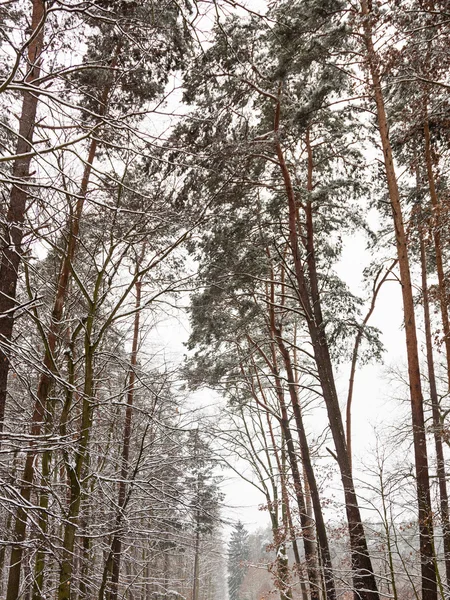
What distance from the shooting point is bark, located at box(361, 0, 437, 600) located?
565 cm

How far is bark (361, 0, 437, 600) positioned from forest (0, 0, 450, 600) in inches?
1.6

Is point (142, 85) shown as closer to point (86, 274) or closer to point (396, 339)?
A: point (86, 274)

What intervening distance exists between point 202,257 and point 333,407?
4.02 meters

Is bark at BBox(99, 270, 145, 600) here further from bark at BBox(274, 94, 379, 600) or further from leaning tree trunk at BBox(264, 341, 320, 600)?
leaning tree trunk at BBox(264, 341, 320, 600)

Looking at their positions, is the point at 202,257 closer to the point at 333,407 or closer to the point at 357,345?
the point at 357,345

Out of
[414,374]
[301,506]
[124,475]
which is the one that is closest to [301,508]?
[301,506]

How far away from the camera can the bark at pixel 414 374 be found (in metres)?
5.65

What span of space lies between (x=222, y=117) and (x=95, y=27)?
222cm

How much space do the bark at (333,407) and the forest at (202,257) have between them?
4cm

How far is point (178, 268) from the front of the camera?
7.97 metres

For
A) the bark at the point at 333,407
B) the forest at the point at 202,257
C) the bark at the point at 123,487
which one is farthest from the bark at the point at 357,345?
the bark at the point at 123,487

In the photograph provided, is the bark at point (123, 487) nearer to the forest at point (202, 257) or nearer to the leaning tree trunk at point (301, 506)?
the forest at point (202, 257)

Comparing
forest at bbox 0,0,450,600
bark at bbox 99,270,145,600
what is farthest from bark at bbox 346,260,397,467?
bark at bbox 99,270,145,600

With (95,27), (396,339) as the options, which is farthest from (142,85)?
(396,339)
